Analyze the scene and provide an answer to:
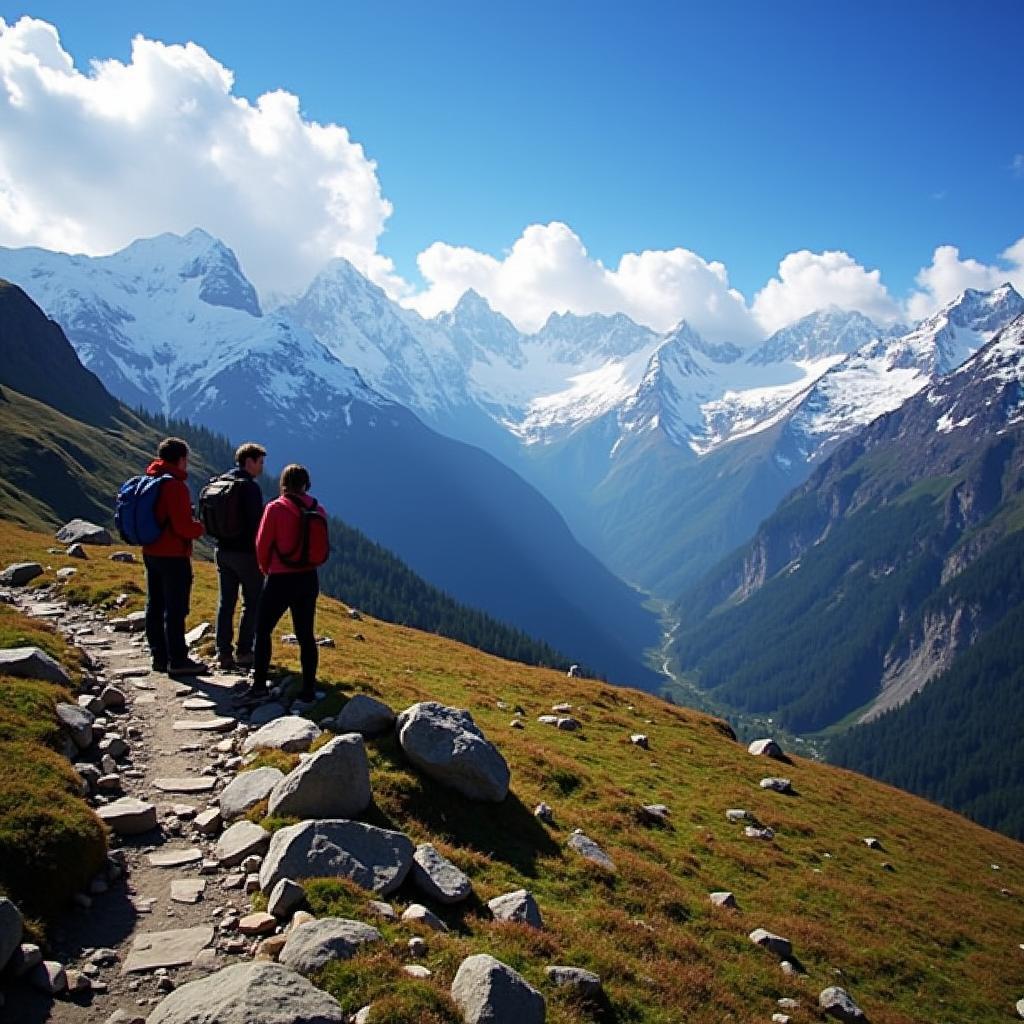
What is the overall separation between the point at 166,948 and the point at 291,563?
8.31 metres

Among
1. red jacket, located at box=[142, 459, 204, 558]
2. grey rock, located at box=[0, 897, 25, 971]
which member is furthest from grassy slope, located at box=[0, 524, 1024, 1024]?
red jacket, located at box=[142, 459, 204, 558]

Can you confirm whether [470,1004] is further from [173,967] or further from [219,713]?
[219,713]

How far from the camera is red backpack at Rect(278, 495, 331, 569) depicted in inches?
615

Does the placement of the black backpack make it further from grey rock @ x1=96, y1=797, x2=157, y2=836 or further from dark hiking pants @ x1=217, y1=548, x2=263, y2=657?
grey rock @ x1=96, y1=797, x2=157, y2=836

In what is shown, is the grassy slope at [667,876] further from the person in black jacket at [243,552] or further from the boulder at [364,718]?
the person in black jacket at [243,552]

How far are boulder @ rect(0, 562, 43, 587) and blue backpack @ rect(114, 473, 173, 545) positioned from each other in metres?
15.4

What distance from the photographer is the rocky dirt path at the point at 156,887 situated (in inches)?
302

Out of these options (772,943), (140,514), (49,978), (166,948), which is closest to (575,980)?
(166,948)

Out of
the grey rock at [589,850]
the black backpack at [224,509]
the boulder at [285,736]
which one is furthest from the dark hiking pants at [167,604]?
the grey rock at [589,850]

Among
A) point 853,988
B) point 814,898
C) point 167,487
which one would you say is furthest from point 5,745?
point 814,898

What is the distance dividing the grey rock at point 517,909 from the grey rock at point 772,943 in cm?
583

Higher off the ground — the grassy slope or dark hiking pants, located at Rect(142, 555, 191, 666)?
dark hiking pants, located at Rect(142, 555, 191, 666)

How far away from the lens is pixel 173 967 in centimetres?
823

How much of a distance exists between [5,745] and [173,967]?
4712 millimetres
